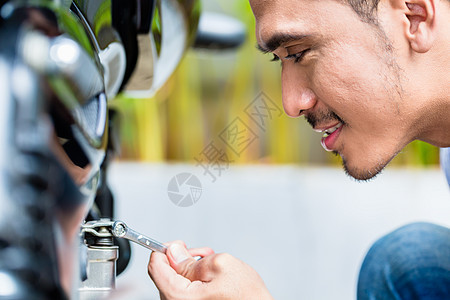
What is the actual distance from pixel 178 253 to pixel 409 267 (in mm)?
321

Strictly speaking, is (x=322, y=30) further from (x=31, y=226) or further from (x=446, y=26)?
(x=31, y=226)

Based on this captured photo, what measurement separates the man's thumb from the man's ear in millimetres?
287

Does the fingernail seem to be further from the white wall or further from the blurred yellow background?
the blurred yellow background

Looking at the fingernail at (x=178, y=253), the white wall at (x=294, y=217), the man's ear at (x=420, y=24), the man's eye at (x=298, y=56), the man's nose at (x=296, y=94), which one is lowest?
the white wall at (x=294, y=217)

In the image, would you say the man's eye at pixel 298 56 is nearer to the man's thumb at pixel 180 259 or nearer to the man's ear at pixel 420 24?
the man's ear at pixel 420 24

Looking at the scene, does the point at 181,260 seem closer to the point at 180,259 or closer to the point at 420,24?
the point at 180,259

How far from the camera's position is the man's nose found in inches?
19.7

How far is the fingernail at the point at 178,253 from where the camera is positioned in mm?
388

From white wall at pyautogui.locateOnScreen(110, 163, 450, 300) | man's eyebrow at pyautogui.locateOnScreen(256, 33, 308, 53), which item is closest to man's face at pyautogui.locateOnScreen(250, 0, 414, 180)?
man's eyebrow at pyautogui.locateOnScreen(256, 33, 308, 53)

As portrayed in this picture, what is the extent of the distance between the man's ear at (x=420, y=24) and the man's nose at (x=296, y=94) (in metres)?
0.10

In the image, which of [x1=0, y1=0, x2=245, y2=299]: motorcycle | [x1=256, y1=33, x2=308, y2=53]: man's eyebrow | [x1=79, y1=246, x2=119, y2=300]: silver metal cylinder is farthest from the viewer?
[x1=256, y1=33, x2=308, y2=53]: man's eyebrow

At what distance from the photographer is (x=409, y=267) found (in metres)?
Result: 0.59

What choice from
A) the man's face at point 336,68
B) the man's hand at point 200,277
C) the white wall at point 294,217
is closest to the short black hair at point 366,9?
the man's face at point 336,68

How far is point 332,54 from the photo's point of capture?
49 centimetres
